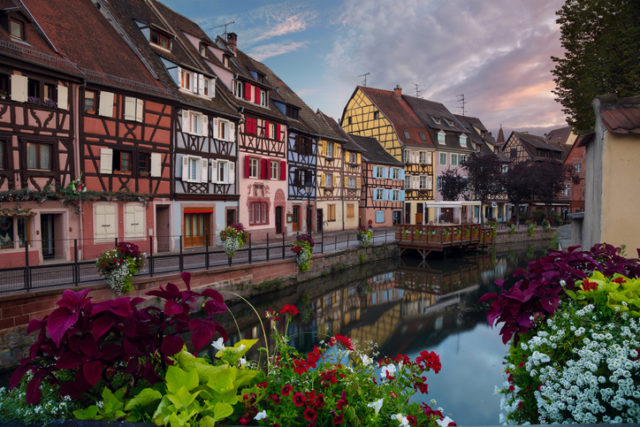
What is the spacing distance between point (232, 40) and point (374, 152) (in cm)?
1864

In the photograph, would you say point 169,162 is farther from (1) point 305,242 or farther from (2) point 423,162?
(2) point 423,162

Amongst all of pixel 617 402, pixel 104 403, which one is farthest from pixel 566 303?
pixel 104 403

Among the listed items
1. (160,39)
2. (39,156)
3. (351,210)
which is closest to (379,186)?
(351,210)

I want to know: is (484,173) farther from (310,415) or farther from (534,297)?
(310,415)

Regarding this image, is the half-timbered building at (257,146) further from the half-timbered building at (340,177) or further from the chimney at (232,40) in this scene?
the half-timbered building at (340,177)

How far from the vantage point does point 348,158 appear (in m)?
36.6

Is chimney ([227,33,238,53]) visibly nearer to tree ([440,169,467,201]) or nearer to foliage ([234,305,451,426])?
tree ([440,169,467,201])

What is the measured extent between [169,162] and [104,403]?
19.0m

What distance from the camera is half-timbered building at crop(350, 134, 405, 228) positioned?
128 feet

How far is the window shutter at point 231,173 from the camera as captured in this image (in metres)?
22.8

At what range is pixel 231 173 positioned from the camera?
75.5ft

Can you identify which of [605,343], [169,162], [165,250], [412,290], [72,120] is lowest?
[412,290]

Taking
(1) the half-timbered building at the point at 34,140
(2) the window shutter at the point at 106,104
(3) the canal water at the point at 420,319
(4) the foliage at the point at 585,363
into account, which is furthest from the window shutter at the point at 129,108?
(4) the foliage at the point at 585,363

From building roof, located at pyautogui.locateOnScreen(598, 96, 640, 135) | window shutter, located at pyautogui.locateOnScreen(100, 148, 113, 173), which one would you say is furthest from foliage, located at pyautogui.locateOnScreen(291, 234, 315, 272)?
building roof, located at pyautogui.locateOnScreen(598, 96, 640, 135)
